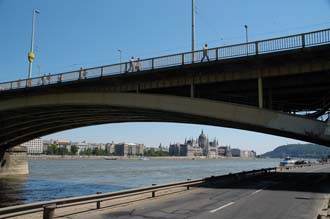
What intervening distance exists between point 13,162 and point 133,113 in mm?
30853

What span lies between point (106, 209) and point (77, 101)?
22.6 meters

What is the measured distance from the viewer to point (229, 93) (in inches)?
1210

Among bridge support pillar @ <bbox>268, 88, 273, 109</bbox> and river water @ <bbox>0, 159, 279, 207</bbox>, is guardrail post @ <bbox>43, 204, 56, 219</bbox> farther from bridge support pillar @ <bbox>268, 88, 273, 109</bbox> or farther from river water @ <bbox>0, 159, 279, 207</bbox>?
river water @ <bbox>0, 159, 279, 207</bbox>

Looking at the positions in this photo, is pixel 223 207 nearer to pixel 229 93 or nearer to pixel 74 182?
pixel 229 93

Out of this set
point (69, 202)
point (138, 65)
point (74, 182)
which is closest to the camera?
point (69, 202)

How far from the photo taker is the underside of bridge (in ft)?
79.3

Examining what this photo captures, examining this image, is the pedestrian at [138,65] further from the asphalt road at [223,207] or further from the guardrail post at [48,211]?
the guardrail post at [48,211]

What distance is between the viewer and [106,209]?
1405 centimetres

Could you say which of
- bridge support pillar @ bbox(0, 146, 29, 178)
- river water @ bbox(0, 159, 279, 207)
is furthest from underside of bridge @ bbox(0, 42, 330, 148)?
bridge support pillar @ bbox(0, 146, 29, 178)

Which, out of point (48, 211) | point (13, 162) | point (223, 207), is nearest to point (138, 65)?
point (223, 207)

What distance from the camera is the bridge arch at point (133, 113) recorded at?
24344mm

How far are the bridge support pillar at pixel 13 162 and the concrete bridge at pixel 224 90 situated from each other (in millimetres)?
21059

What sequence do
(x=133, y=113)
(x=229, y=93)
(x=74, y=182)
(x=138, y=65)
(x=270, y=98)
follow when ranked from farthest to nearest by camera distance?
(x=74, y=182), (x=133, y=113), (x=138, y=65), (x=229, y=93), (x=270, y=98)

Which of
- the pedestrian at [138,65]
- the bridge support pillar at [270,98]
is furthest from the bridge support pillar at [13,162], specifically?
the bridge support pillar at [270,98]
